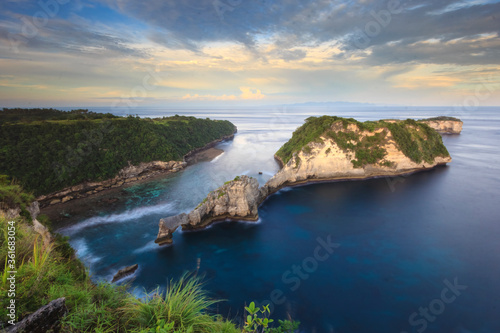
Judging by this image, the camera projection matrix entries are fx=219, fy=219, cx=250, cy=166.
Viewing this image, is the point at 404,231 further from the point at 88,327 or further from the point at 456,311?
the point at 88,327

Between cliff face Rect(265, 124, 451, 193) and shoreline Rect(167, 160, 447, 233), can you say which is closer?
shoreline Rect(167, 160, 447, 233)

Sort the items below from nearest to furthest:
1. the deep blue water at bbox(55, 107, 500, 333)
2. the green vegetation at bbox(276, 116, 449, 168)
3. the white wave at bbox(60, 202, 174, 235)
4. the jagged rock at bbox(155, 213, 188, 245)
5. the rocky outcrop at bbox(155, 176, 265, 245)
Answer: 1. the deep blue water at bbox(55, 107, 500, 333)
2. the jagged rock at bbox(155, 213, 188, 245)
3. the rocky outcrop at bbox(155, 176, 265, 245)
4. the white wave at bbox(60, 202, 174, 235)
5. the green vegetation at bbox(276, 116, 449, 168)

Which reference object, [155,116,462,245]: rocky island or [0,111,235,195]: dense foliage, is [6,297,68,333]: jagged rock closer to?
[155,116,462,245]: rocky island

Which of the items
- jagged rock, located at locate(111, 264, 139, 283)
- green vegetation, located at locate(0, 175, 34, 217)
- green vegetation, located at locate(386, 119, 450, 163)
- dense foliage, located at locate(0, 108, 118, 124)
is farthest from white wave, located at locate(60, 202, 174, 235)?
green vegetation, located at locate(386, 119, 450, 163)

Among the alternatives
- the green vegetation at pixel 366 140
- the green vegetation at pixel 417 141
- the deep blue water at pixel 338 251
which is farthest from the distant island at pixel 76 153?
the green vegetation at pixel 417 141

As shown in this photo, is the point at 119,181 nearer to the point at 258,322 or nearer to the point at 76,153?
the point at 76,153

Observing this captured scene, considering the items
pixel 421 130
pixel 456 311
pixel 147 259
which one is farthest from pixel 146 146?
pixel 421 130

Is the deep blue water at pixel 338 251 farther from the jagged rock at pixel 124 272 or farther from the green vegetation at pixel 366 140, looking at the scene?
the green vegetation at pixel 366 140
